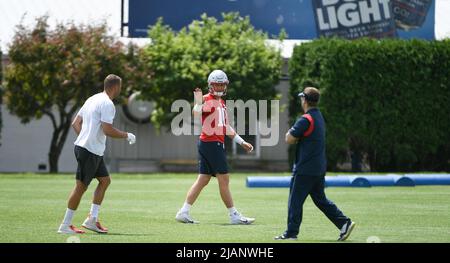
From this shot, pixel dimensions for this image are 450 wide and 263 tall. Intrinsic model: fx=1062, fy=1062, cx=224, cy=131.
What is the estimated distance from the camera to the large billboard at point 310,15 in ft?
134

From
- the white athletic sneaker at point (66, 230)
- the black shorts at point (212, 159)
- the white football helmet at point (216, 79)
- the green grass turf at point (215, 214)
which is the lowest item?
the green grass turf at point (215, 214)

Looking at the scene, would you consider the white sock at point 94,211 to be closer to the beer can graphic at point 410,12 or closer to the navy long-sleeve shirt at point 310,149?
the navy long-sleeve shirt at point 310,149

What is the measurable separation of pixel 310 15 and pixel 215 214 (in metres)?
26.0

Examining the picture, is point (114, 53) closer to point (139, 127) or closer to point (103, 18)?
point (103, 18)

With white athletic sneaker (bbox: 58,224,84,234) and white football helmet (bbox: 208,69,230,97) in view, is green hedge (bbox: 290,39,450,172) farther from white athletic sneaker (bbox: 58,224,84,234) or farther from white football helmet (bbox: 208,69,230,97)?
white athletic sneaker (bbox: 58,224,84,234)

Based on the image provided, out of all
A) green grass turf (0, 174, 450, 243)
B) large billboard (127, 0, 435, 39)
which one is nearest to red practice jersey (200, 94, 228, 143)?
green grass turf (0, 174, 450, 243)

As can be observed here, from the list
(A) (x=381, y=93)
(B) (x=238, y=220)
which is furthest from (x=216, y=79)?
(A) (x=381, y=93)

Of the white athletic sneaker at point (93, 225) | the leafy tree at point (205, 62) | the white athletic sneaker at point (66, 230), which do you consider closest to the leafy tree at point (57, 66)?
the leafy tree at point (205, 62)

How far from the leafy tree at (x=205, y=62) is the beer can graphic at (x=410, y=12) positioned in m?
6.38

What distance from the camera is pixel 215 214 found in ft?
56.6

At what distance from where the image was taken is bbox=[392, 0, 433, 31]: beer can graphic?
4212 cm

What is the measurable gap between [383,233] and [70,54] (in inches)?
935

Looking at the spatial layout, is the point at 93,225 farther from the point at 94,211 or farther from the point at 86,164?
the point at 86,164
